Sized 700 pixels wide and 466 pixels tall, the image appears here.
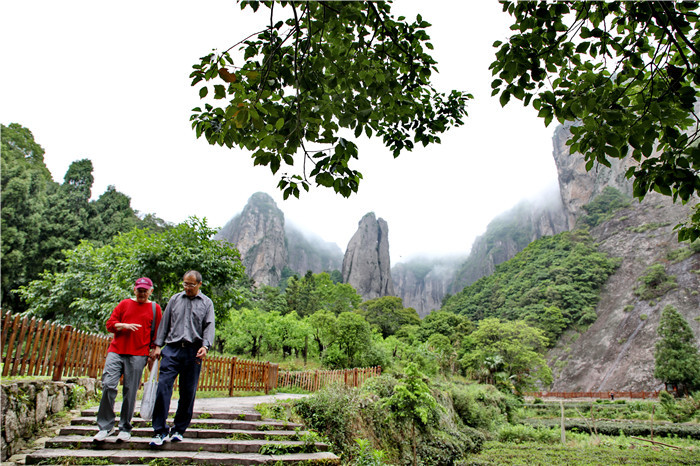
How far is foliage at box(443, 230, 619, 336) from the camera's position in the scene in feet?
A: 168

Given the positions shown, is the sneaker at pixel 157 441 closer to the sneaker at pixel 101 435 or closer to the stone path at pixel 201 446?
the stone path at pixel 201 446

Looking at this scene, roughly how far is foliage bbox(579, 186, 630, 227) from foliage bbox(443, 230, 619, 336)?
5.12m

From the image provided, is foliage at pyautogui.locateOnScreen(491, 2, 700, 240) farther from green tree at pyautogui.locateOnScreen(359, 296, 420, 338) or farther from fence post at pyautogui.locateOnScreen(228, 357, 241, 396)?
green tree at pyautogui.locateOnScreen(359, 296, 420, 338)

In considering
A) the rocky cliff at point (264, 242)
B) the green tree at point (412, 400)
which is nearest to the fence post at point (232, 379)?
the green tree at point (412, 400)

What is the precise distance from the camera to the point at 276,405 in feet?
18.4

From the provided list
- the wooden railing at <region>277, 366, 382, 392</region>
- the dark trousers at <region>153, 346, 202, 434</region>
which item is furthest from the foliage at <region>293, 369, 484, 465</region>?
the dark trousers at <region>153, 346, 202, 434</region>

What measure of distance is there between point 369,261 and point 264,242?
27.4m

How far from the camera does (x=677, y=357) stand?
29.1 m

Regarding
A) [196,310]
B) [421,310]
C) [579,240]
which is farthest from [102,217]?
[421,310]

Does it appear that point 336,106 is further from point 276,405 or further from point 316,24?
point 276,405

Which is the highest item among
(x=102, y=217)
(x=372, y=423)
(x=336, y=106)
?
(x=102, y=217)

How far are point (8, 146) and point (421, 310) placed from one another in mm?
120633

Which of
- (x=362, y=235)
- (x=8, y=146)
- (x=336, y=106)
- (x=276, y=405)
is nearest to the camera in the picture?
(x=336, y=106)

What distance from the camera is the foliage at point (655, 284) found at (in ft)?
153
